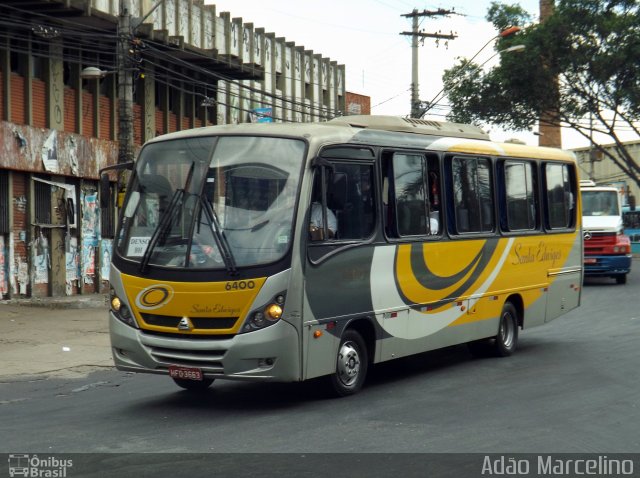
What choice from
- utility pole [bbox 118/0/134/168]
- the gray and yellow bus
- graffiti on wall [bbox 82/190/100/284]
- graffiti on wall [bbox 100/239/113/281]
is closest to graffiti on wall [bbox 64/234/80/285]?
graffiti on wall [bbox 82/190/100/284]

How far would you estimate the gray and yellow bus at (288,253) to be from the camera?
32.8 ft

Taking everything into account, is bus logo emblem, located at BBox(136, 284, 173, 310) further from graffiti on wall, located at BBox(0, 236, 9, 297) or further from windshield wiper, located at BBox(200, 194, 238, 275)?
graffiti on wall, located at BBox(0, 236, 9, 297)

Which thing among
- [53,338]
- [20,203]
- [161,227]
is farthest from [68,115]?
[161,227]

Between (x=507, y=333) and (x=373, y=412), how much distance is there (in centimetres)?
533

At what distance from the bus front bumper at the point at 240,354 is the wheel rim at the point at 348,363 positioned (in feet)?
3.05

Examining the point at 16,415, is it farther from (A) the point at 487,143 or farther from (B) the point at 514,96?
(B) the point at 514,96

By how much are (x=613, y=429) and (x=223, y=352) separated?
11.5ft

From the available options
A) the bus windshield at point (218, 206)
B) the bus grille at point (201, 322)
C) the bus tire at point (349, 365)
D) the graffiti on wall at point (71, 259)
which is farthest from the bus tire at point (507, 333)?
the graffiti on wall at point (71, 259)

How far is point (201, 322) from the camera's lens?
10.1m

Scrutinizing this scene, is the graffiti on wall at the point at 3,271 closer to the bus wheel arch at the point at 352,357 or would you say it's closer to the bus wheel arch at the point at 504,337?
the bus wheel arch at the point at 504,337

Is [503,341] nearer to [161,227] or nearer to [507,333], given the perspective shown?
[507,333]

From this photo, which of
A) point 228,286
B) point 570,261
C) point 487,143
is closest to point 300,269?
point 228,286

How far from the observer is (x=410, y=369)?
13477mm

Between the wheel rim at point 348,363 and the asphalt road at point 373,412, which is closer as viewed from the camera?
the asphalt road at point 373,412
